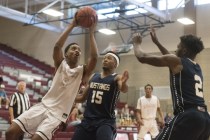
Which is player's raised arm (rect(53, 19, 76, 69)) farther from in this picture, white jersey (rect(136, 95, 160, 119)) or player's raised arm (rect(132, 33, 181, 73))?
white jersey (rect(136, 95, 160, 119))

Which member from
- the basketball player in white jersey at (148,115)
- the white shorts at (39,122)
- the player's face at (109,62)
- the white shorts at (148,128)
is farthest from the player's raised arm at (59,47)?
the white shorts at (148,128)

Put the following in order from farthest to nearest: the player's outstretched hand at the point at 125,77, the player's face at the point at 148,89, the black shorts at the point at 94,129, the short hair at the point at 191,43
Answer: the player's face at the point at 148,89 → the black shorts at the point at 94,129 → the player's outstretched hand at the point at 125,77 → the short hair at the point at 191,43

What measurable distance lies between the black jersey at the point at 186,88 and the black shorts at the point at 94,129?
1327 mm

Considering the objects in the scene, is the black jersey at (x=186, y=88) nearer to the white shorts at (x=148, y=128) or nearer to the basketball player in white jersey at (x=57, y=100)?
the basketball player in white jersey at (x=57, y=100)

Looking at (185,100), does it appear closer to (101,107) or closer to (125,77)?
(125,77)

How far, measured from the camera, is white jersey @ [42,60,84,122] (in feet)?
16.8

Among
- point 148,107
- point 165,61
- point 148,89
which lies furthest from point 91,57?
point 148,107

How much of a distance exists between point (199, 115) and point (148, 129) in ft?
23.5

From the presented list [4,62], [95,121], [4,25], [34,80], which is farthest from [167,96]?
[95,121]

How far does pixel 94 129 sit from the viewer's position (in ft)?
18.1

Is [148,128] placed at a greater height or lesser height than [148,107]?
lesser

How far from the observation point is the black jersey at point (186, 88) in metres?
4.41

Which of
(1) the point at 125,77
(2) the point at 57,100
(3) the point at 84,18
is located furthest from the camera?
(3) the point at 84,18

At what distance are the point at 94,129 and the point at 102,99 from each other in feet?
1.57
